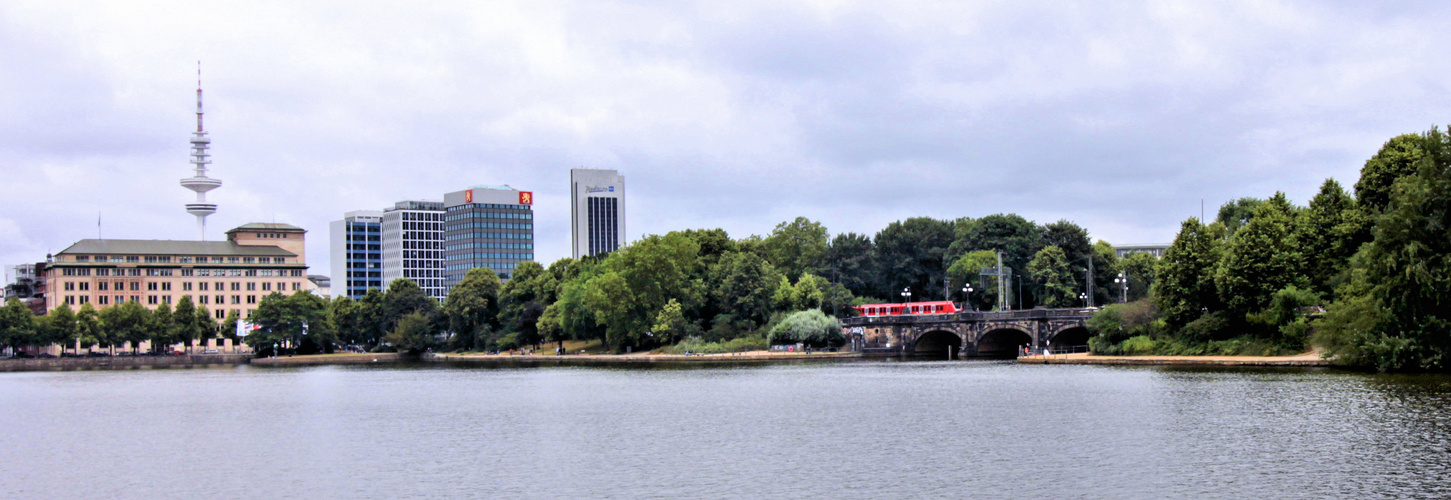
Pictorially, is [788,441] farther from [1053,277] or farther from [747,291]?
[1053,277]

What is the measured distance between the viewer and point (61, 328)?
161 metres

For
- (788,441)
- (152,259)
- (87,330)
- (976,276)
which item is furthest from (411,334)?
(788,441)

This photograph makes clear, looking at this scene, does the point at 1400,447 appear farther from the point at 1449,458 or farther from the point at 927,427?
the point at 927,427

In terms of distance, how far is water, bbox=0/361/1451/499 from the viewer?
33.3 metres

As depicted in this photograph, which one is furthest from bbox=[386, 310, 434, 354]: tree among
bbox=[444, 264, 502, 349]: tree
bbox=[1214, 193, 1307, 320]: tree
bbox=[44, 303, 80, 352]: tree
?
bbox=[1214, 193, 1307, 320]: tree

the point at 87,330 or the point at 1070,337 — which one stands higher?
the point at 87,330

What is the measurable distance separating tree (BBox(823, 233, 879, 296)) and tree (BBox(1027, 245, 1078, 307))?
23.8m

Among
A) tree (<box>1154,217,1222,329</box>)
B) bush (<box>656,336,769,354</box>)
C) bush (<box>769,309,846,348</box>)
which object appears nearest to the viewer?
tree (<box>1154,217,1222,329</box>)

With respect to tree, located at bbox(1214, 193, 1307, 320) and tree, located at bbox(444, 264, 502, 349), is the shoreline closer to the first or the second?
tree, located at bbox(1214, 193, 1307, 320)

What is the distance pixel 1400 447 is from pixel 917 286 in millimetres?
123985

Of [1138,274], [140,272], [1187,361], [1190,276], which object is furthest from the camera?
[140,272]

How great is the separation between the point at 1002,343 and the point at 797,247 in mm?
45080

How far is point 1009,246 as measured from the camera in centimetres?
14562

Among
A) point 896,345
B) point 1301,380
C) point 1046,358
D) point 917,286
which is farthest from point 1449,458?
point 917,286
